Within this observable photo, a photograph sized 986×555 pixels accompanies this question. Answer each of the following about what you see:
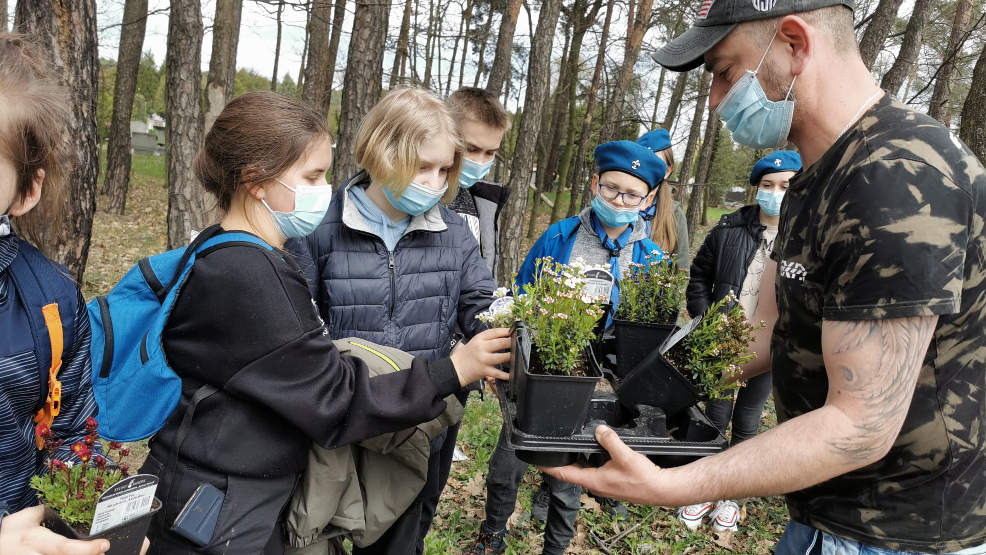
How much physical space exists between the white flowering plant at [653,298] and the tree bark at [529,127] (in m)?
5.31

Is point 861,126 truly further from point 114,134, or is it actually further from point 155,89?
point 155,89

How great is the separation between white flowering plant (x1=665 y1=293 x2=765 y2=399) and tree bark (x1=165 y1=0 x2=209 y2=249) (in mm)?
6298

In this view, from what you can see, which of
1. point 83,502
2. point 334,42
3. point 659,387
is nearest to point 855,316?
point 659,387

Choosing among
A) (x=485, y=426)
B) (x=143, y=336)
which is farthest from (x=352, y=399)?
(x=485, y=426)

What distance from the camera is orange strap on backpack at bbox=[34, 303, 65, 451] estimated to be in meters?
1.64

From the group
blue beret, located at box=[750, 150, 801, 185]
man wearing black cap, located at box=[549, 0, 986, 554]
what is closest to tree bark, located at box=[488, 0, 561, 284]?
blue beret, located at box=[750, 150, 801, 185]

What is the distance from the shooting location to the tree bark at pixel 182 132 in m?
6.47

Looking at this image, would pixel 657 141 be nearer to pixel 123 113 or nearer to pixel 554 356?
pixel 554 356

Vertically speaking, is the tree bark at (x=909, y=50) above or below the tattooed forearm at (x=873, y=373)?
above

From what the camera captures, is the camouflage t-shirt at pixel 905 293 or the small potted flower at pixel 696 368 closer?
the camouflage t-shirt at pixel 905 293

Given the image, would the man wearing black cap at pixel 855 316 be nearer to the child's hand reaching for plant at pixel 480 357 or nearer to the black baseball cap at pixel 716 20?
the black baseball cap at pixel 716 20

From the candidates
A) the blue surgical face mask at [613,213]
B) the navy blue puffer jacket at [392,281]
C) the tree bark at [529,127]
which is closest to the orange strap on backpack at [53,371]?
the navy blue puffer jacket at [392,281]

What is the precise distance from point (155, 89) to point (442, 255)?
135 feet

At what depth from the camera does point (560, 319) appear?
1.66 meters
